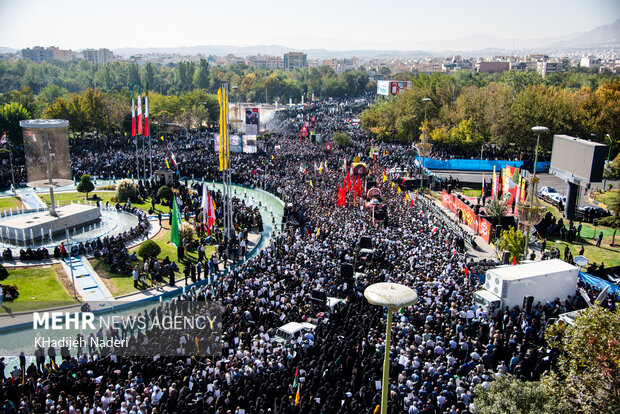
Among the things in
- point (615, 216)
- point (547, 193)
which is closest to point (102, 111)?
point (547, 193)

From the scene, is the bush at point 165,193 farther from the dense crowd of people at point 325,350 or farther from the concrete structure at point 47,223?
the dense crowd of people at point 325,350

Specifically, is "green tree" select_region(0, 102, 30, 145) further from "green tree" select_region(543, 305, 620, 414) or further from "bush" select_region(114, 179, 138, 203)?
"green tree" select_region(543, 305, 620, 414)

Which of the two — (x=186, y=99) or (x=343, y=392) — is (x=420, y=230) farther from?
(x=186, y=99)

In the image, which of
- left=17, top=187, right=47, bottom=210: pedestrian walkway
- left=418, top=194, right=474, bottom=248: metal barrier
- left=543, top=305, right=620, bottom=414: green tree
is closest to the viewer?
left=543, top=305, right=620, bottom=414: green tree

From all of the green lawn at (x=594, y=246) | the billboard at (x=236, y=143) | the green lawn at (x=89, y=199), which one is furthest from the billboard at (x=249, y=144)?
the green lawn at (x=594, y=246)

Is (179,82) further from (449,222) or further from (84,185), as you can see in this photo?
(449,222)

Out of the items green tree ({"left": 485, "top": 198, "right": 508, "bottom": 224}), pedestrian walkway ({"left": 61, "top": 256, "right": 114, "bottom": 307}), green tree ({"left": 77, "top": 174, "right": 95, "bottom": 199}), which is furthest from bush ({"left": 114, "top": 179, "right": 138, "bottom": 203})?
green tree ({"left": 485, "top": 198, "right": 508, "bottom": 224})
